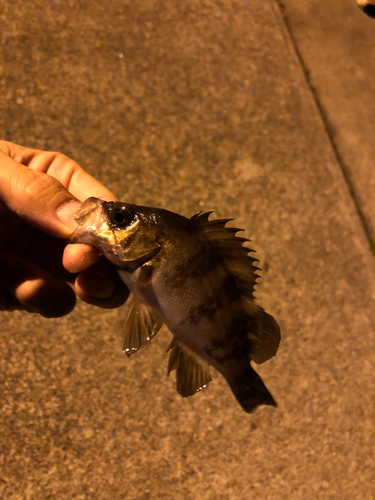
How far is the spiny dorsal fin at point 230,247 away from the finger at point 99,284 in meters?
0.41

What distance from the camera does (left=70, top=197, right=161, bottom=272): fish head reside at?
0.98 m

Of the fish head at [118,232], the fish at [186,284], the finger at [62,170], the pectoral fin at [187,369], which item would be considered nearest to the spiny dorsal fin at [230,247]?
the fish at [186,284]

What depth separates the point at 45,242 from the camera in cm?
142

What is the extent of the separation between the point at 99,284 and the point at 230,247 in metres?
0.50

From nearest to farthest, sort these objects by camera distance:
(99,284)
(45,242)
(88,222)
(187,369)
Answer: (88,222)
(187,369)
(99,284)
(45,242)

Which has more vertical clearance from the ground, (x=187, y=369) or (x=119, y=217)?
(x=119, y=217)

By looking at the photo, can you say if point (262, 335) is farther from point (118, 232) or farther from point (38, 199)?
point (38, 199)

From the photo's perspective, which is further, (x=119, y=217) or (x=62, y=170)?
(x=62, y=170)

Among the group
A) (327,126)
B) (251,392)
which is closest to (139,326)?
(251,392)

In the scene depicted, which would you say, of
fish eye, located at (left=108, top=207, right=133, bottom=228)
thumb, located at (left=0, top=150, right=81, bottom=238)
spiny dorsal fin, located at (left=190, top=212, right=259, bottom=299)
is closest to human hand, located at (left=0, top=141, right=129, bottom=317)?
thumb, located at (left=0, top=150, right=81, bottom=238)

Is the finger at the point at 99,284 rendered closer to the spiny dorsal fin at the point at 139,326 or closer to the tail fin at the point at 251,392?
the spiny dorsal fin at the point at 139,326

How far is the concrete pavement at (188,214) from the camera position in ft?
4.96

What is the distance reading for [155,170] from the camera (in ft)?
6.31

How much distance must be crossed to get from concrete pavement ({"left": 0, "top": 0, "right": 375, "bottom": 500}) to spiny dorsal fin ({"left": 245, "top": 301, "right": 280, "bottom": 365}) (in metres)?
0.66
